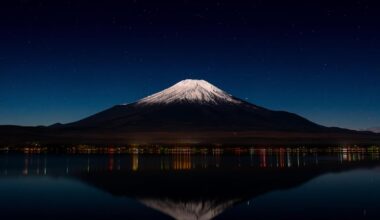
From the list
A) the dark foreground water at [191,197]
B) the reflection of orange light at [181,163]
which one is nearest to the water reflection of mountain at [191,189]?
the dark foreground water at [191,197]

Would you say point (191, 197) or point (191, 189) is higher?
point (191, 189)

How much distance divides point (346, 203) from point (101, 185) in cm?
1925

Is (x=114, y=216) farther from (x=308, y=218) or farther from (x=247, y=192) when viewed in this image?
(x=247, y=192)

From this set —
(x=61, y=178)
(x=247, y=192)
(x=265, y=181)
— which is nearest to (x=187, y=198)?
(x=247, y=192)

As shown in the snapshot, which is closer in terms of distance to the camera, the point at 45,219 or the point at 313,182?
the point at 45,219

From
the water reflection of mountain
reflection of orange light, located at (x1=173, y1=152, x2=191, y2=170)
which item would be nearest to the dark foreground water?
the water reflection of mountain

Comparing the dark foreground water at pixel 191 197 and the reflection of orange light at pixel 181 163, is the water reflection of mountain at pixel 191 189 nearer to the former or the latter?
the dark foreground water at pixel 191 197

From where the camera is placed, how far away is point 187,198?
30.8 metres

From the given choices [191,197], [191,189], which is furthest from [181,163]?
[191,197]

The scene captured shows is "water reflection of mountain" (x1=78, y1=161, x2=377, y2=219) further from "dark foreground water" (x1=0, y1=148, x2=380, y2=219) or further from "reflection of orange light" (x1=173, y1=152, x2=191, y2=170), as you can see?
"reflection of orange light" (x1=173, y1=152, x2=191, y2=170)

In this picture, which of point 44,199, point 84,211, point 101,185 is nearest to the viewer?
point 84,211

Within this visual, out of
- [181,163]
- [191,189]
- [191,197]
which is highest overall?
[181,163]

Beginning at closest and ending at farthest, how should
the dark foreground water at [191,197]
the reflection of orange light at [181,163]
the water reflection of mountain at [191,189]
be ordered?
the dark foreground water at [191,197], the water reflection of mountain at [191,189], the reflection of orange light at [181,163]

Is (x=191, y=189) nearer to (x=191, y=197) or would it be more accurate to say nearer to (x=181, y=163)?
(x=191, y=197)
